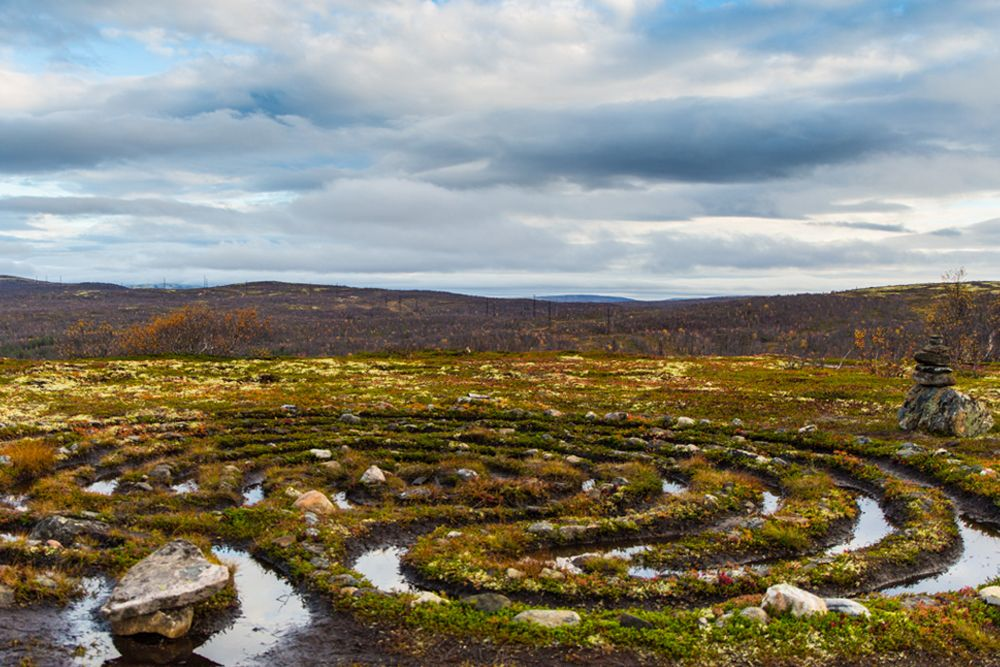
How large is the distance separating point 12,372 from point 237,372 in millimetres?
18077

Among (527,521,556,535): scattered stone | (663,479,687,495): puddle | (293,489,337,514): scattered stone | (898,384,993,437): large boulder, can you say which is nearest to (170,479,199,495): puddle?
(293,489,337,514): scattered stone

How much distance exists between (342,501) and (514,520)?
20.8 ft

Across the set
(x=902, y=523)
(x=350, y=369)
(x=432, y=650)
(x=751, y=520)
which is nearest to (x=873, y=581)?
(x=751, y=520)

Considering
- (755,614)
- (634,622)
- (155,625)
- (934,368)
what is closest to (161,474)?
(155,625)

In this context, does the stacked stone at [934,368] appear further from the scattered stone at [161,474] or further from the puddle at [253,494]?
the scattered stone at [161,474]

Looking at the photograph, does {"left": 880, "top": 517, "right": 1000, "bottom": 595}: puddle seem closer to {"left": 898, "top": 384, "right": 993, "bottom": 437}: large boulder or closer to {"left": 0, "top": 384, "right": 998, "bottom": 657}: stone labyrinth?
{"left": 0, "top": 384, "right": 998, "bottom": 657}: stone labyrinth

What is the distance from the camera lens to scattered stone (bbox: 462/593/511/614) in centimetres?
1336

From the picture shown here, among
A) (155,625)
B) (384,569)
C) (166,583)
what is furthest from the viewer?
(384,569)

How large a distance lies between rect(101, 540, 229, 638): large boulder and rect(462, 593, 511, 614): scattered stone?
5.24 metres

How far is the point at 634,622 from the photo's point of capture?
497 inches

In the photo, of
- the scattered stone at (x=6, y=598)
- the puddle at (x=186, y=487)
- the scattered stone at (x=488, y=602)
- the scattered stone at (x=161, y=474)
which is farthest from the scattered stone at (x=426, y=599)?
the scattered stone at (x=161, y=474)

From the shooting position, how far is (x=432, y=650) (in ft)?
39.0

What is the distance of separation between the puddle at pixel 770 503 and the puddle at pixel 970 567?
5234 millimetres

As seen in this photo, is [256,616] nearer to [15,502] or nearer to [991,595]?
[15,502]
